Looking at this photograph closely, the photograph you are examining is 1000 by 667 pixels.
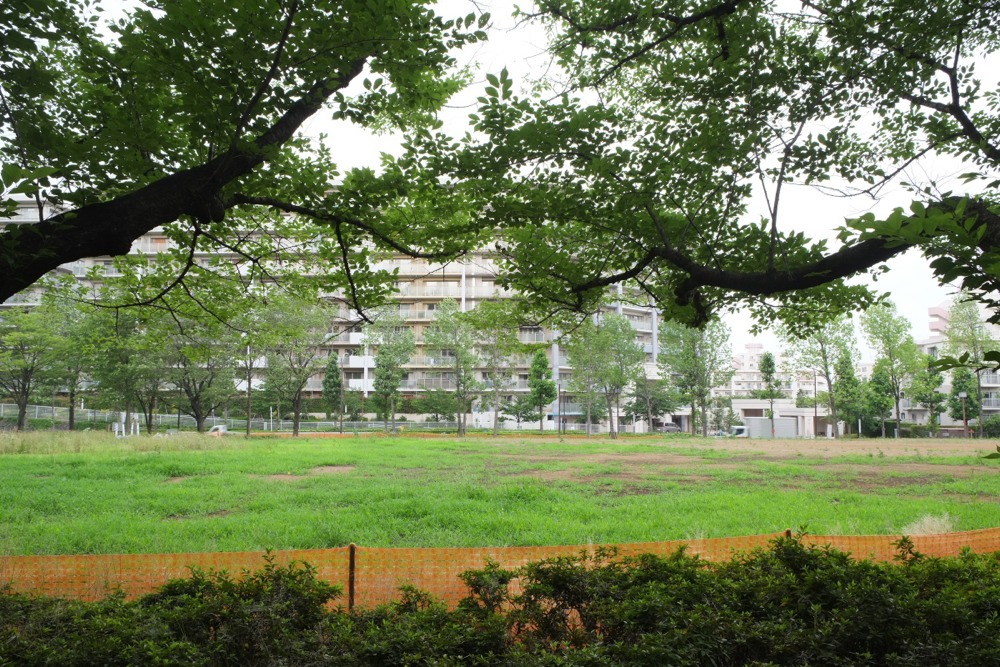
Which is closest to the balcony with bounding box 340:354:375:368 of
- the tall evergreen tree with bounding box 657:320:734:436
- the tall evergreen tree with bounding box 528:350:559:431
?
the tall evergreen tree with bounding box 528:350:559:431

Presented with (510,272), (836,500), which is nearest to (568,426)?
(836,500)

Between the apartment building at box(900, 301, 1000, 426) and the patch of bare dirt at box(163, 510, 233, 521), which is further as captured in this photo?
the apartment building at box(900, 301, 1000, 426)

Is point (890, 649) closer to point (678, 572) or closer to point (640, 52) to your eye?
point (678, 572)

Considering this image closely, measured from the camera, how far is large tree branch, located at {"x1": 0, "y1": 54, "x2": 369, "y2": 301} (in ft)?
12.0

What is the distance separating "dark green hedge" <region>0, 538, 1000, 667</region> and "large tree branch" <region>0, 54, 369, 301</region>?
1890 millimetres

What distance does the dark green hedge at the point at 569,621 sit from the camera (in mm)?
2695

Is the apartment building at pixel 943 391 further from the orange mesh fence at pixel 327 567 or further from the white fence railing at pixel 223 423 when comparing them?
the orange mesh fence at pixel 327 567

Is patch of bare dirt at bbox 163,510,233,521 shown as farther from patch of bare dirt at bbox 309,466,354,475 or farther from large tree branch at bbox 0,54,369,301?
large tree branch at bbox 0,54,369,301

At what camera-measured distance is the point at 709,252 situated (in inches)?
199

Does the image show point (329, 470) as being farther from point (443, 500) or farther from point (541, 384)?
point (541, 384)

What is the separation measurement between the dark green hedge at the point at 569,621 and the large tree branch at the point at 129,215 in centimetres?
189

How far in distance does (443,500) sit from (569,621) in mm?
7620

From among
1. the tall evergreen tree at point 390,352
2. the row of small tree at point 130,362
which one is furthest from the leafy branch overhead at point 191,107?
the tall evergreen tree at point 390,352

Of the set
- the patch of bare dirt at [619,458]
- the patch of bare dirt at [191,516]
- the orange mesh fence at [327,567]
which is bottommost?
the patch of bare dirt at [619,458]
